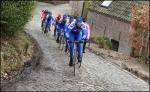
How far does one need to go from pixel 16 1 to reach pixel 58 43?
573cm

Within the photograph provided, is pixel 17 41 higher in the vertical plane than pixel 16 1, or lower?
lower

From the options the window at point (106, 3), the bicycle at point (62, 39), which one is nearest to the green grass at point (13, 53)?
the bicycle at point (62, 39)

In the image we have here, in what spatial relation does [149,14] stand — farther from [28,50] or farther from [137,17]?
[28,50]

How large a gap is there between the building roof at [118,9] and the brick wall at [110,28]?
25cm

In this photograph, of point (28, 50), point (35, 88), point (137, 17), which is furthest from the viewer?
point (137, 17)

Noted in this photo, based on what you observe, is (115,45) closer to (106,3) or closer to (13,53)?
(106,3)

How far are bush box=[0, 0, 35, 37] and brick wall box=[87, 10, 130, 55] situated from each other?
21.7 feet

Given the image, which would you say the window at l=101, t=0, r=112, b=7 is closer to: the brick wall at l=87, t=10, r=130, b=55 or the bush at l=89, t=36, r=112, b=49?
the brick wall at l=87, t=10, r=130, b=55

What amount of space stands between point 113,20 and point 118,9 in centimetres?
61

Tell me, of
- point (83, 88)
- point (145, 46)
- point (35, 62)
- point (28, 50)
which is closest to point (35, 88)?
point (83, 88)

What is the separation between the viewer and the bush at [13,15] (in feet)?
48.6

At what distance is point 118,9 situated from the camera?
24234 mm

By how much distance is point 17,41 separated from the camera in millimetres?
16500

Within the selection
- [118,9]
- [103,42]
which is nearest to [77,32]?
[103,42]
